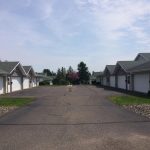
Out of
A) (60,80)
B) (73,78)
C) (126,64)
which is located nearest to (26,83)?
(126,64)

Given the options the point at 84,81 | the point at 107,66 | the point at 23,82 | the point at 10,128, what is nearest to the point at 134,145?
the point at 10,128

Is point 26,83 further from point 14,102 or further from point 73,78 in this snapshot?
point 73,78

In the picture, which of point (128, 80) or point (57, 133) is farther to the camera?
point (128, 80)

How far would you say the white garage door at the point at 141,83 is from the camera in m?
35.5

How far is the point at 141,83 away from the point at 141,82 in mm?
126

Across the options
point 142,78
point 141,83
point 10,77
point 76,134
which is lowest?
point 76,134

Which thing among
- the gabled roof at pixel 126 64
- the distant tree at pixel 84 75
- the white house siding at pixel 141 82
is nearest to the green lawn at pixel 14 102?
the white house siding at pixel 141 82

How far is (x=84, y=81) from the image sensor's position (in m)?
109

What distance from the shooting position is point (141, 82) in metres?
38.4

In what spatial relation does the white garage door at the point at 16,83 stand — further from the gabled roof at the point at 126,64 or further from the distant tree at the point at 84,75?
the distant tree at the point at 84,75

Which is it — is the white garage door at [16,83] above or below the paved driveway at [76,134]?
above

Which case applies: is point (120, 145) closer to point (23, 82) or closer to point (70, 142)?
point (70, 142)

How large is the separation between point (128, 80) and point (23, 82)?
18758 mm

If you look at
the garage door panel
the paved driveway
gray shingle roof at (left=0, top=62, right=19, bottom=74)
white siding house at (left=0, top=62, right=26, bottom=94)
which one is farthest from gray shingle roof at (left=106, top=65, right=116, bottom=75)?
the paved driveway
